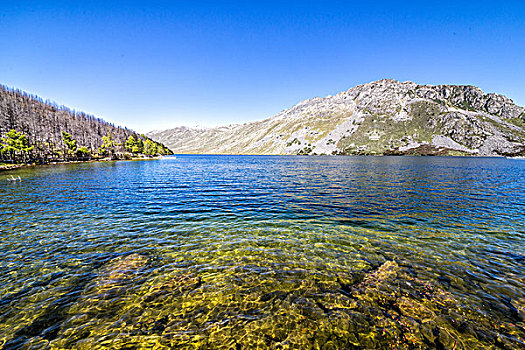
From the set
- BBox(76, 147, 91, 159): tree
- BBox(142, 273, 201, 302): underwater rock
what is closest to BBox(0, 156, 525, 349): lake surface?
BBox(142, 273, 201, 302): underwater rock

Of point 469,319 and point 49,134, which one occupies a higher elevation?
point 49,134

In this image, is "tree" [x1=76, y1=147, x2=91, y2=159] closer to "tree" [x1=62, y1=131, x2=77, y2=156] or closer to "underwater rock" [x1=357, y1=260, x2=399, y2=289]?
"tree" [x1=62, y1=131, x2=77, y2=156]

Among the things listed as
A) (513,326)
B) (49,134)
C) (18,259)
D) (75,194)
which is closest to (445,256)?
(513,326)

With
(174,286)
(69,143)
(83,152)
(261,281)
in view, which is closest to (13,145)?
(69,143)

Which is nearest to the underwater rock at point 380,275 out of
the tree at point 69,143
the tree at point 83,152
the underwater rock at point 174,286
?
the underwater rock at point 174,286

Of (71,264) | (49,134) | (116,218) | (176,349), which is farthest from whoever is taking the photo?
(49,134)

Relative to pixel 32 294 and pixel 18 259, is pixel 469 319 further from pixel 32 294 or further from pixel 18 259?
pixel 18 259

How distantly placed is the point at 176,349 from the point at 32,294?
9.23 m

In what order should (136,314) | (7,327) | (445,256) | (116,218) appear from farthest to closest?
1. (116,218)
2. (445,256)
3. (136,314)
4. (7,327)

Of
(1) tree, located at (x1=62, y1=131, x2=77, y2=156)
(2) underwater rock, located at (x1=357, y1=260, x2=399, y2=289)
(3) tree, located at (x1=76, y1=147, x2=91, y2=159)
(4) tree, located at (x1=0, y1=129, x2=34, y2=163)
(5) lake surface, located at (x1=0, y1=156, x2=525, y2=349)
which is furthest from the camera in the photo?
(3) tree, located at (x1=76, y1=147, x2=91, y2=159)

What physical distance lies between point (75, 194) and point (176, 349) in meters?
41.5

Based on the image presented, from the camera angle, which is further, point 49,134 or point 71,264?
point 49,134

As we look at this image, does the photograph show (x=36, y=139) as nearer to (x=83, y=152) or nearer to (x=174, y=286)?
(x=83, y=152)

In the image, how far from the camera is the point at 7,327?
898cm
